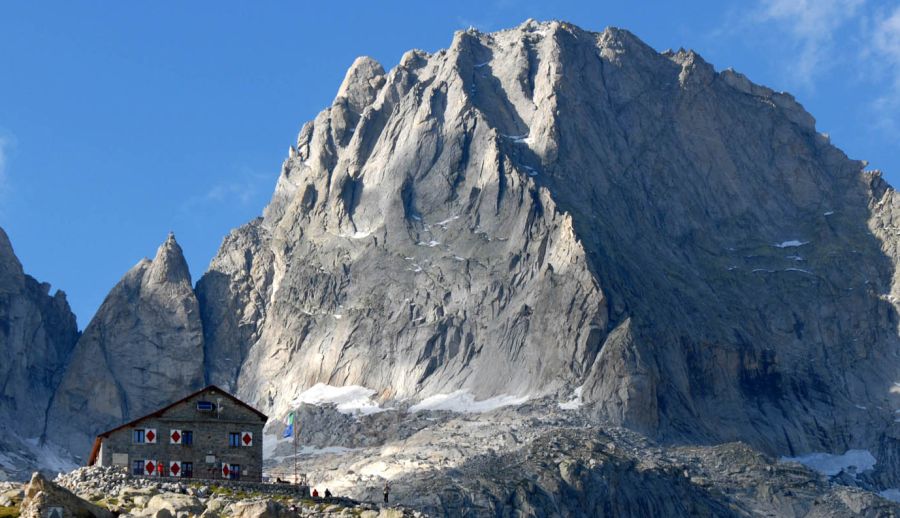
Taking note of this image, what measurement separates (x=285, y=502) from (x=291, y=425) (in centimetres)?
3612

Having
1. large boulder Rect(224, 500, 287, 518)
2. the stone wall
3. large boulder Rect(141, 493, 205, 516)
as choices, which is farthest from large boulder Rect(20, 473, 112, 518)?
the stone wall

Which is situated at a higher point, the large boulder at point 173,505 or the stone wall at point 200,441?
the stone wall at point 200,441

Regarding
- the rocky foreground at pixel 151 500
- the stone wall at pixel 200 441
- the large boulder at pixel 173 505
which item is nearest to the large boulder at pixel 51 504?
the rocky foreground at pixel 151 500

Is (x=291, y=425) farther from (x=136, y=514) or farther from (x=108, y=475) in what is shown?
(x=136, y=514)

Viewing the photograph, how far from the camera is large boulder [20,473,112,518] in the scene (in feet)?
326

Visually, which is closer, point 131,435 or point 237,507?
point 237,507

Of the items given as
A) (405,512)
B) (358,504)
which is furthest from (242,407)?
(405,512)

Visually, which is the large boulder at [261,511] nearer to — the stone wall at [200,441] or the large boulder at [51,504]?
the large boulder at [51,504]

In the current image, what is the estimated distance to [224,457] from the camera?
14800 cm

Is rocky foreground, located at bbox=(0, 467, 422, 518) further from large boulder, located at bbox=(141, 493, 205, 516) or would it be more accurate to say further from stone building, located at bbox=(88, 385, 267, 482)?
stone building, located at bbox=(88, 385, 267, 482)

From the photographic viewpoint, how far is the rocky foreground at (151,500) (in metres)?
101

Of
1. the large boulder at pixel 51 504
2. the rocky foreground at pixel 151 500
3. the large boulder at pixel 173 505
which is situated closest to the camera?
the large boulder at pixel 51 504

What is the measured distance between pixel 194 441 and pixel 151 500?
3354 cm

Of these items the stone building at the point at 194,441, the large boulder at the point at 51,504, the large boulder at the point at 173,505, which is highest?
the stone building at the point at 194,441
